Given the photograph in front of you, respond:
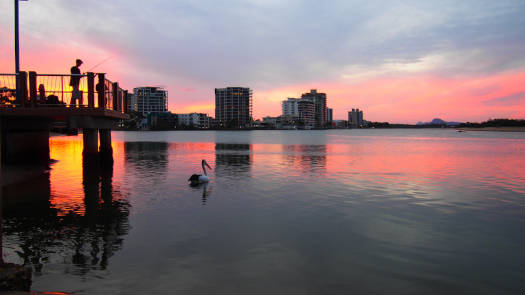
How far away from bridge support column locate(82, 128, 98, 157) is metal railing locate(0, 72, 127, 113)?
347 cm

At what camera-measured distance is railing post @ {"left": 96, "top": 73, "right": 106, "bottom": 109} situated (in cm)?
2095

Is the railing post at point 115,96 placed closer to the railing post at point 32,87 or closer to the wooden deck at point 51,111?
the wooden deck at point 51,111

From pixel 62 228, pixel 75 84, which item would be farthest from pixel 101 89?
pixel 62 228

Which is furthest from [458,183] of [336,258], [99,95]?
[99,95]

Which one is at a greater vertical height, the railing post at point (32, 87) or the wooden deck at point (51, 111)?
the railing post at point (32, 87)

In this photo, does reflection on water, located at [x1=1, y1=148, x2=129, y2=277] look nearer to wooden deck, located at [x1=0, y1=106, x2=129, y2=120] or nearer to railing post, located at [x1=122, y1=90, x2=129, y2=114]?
wooden deck, located at [x1=0, y1=106, x2=129, y2=120]

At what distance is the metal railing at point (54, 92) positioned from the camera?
20094mm

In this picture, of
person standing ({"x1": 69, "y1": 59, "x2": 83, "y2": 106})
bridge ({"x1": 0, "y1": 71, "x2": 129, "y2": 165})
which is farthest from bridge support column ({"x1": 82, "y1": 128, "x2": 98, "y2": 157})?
person standing ({"x1": 69, "y1": 59, "x2": 83, "y2": 106})

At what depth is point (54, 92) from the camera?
2109cm

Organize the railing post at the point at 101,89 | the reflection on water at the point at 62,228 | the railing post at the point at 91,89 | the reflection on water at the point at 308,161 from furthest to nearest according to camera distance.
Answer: the reflection on water at the point at 308,161, the railing post at the point at 101,89, the railing post at the point at 91,89, the reflection on water at the point at 62,228

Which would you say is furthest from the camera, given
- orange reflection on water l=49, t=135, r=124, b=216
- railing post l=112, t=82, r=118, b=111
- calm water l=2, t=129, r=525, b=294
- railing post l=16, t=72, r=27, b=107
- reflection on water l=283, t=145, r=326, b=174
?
reflection on water l=283, t=145, r=326, b=174

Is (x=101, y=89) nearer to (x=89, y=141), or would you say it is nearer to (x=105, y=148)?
(x=89, y=141)

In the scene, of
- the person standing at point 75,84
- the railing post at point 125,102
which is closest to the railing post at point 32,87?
the person standing at point 75,84

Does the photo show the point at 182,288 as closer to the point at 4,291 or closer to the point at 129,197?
the point at 4,291
